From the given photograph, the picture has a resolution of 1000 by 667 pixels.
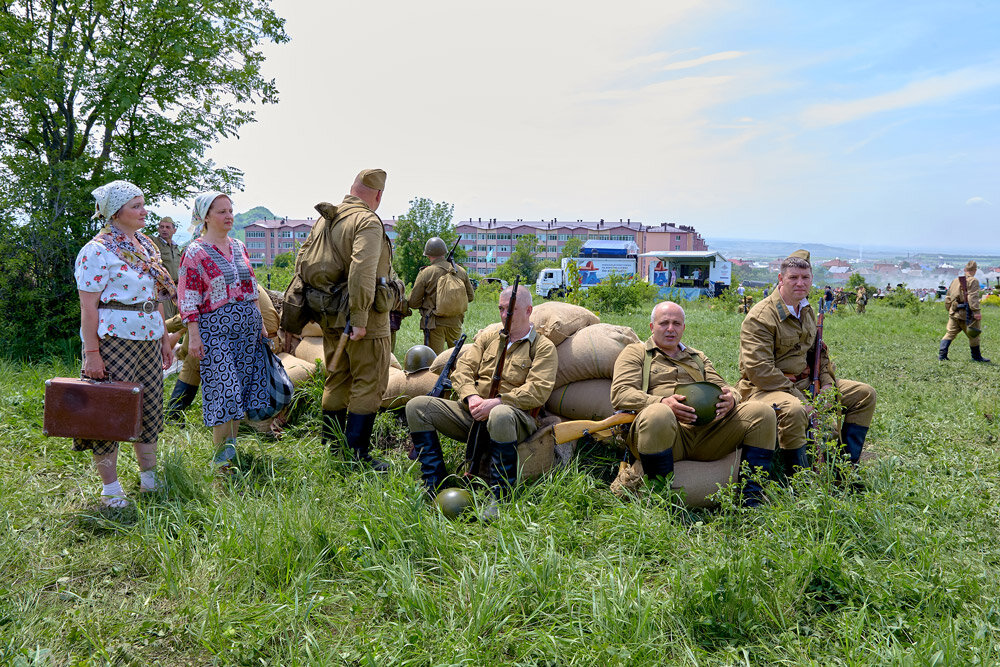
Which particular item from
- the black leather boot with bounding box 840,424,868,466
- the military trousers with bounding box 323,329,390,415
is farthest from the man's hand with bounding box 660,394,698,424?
the military trousers with bounding box 323,329,390,415

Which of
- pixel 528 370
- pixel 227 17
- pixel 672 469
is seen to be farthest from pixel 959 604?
pixel 227 17

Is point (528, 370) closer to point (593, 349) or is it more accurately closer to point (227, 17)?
point (593, 349)

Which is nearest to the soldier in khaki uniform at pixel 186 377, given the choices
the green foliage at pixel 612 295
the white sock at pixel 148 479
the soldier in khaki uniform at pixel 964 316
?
the white sock at pixel 148 479

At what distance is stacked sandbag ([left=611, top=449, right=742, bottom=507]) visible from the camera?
4.09 metres

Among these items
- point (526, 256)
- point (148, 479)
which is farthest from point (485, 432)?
point (526, 256)

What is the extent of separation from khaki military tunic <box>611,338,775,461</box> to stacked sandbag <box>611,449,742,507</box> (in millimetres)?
89

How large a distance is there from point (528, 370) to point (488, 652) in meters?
2.06

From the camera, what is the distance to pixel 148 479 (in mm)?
4133

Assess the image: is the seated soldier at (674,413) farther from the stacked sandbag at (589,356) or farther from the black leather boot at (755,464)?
the stacked sandbag at (589,356)

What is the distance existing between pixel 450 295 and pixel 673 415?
3.97m

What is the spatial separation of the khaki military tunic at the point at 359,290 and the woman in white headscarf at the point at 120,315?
110 centimetres

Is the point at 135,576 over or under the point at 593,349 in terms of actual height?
under

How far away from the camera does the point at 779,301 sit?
4648 mm

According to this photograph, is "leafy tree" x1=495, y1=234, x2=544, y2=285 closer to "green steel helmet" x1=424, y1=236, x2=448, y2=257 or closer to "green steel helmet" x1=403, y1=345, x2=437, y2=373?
"green steel helmet" x1=424, y1=236, x2=448, y2=257
